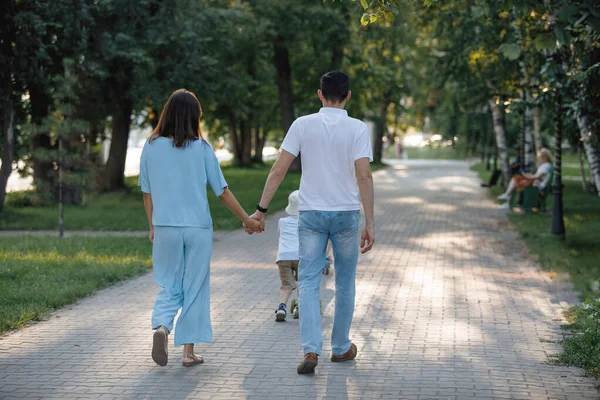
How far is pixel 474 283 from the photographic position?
1095 centimetres

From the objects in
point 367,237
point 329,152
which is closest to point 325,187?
point 329,152

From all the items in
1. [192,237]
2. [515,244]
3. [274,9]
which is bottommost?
[515,244]

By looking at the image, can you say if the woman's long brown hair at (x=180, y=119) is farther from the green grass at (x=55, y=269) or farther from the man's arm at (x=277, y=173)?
the green grass at (x=55, y=269)

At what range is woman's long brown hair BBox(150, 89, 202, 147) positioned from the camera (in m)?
6.30

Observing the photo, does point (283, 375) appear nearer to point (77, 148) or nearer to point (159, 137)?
point (159, 137)

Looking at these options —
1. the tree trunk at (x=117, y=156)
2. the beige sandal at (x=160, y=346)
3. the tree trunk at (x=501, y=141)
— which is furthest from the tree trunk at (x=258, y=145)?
the beige sandal at (x=160, y=346)

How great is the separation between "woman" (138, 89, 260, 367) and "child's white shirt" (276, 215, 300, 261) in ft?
6.86

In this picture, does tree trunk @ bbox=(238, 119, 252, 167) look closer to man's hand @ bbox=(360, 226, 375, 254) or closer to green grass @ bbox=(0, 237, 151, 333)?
green grass @ bbox=(0, 237, 151, 333)

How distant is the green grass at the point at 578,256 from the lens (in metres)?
7.07

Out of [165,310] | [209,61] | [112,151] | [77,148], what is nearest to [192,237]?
[165,310]

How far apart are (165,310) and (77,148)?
13630 millimetres

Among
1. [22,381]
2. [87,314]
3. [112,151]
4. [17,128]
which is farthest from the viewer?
[112,151]

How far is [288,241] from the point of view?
8.62 m

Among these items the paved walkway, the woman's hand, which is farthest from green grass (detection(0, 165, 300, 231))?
the woman's hand
